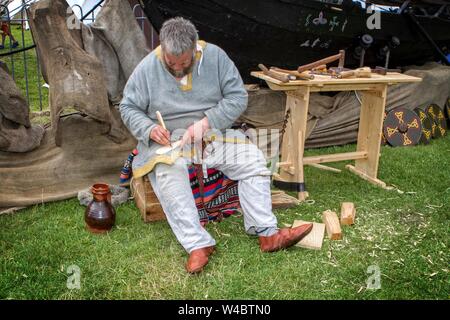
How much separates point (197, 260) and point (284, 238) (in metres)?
0.54

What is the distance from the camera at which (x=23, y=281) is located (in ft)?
8.48

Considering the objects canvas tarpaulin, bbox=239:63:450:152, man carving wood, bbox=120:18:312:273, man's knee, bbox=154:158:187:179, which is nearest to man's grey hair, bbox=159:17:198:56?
man carving wood, bbox=120:18:312:273

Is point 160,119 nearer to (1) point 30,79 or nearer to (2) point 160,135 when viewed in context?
(2) point 160,135

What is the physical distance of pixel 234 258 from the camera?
285cm

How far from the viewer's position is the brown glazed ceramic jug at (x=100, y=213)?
10.2 ft

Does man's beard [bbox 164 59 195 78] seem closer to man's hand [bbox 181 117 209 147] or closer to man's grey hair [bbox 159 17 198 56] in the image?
man's grey hair [bbox 159 17 198 56]

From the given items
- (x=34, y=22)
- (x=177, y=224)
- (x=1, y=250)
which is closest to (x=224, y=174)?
(x=177, y=224)

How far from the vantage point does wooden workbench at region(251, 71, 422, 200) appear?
367cm

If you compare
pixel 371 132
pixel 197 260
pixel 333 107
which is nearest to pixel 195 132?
pixel 197 260

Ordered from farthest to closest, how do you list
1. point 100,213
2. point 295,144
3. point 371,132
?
point 371,132, point 295,144, point 100,213

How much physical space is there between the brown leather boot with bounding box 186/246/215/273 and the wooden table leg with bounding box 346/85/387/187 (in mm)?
1963

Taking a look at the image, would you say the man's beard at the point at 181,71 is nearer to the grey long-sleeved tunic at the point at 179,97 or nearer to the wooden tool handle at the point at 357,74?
the grey long-sleeved tunic at the point at 179,97

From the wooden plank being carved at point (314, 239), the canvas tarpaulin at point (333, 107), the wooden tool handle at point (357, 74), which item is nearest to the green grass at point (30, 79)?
the canvas tarpaulin at point (333, 107)

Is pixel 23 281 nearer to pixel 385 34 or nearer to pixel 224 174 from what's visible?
pixel 224 174
